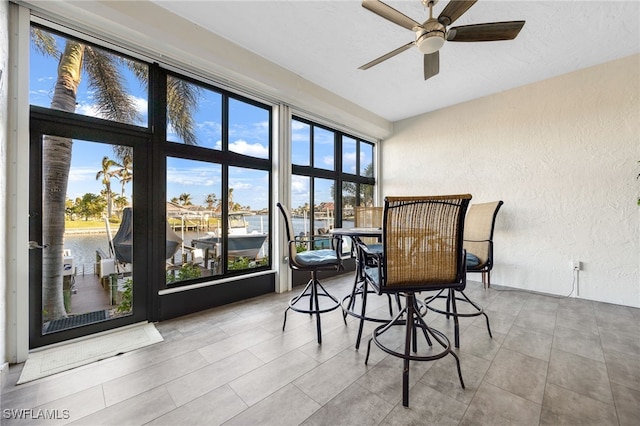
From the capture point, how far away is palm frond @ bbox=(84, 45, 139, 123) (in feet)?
7.46

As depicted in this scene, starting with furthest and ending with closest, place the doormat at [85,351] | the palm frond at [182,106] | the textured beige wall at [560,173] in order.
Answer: the textured beige wall at [560,173] → the palm frond at [182,106] → the doormat at [85,351]

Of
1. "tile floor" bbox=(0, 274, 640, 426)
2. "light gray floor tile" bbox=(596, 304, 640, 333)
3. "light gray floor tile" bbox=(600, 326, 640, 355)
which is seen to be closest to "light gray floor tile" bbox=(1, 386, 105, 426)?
"tile floor" bbox=(0, 274, 640, 426)

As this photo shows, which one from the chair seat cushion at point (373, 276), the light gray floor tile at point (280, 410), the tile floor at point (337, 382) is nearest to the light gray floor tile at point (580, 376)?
the tile floor at point (337, 382)

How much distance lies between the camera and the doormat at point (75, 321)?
6.75 feet

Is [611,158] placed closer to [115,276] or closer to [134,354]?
[134,354]

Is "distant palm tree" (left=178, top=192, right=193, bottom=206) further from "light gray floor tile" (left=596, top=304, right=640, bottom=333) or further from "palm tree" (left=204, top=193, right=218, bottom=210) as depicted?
"light gray floor tile" (left=596, top=304, right=640, bottom=333)

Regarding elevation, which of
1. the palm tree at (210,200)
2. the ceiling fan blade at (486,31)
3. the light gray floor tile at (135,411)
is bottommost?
the light gray floor tile at (135,411)

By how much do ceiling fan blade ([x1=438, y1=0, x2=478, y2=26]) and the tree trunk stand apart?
3.03 m

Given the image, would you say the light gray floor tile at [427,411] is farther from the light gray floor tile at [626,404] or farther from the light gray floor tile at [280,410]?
the light gray floor tile at [626,404]

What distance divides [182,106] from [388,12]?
2.26 metres

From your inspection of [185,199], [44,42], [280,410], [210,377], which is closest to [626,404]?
[280,410]

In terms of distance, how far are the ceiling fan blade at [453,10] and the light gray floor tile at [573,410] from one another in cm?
252

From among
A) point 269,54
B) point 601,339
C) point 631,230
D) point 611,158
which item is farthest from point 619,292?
point 269,54

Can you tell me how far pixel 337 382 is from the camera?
1.62m
